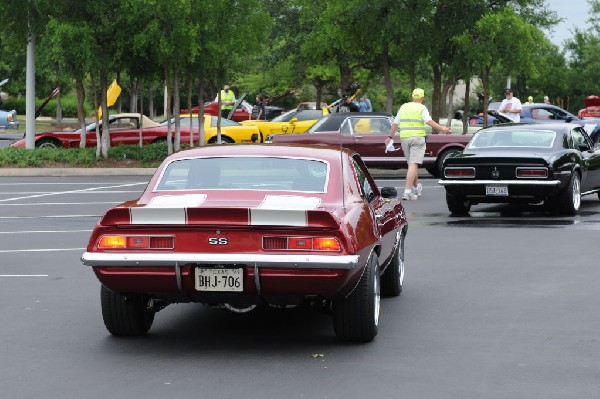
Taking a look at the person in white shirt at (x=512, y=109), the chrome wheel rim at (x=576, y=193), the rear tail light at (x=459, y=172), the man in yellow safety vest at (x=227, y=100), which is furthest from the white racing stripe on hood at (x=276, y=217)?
the man in yellow safety vest at (x=227, y=100)

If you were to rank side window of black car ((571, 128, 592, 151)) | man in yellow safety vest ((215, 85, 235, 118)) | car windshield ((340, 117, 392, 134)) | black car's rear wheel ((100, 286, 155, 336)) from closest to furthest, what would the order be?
black car's rear wheel ((100, 286, 155, 336)), side window of black car ((571, 128, 592, 151)), car windshield ((340, 117, 392, 134)), man in yellow safety vest ((215, 85, 235, 118))

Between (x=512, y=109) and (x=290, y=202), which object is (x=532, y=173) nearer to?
(x=290, y=202)

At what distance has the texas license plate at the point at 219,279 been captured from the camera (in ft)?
25.7

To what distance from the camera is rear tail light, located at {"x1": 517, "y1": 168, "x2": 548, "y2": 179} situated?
697 inches

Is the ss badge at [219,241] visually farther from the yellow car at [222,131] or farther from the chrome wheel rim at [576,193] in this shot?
the yellow car at [222,131]

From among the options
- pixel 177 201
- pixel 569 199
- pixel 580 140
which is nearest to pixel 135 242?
pixel 177 201

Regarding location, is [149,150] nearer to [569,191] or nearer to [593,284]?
[569,191]

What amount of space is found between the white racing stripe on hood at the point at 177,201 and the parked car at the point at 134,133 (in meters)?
25.0

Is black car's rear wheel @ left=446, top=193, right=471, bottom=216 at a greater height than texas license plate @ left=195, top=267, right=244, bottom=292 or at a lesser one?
lesser

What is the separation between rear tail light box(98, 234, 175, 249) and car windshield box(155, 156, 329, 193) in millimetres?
845

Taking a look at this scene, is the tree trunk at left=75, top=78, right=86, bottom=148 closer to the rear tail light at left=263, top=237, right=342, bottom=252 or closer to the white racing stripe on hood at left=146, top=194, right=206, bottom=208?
the white racing stripe on hood at left=146, top=194, right=206, bottom=208

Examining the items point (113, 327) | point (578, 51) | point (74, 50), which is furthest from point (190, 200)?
point (578, 51)

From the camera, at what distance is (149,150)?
3089cm

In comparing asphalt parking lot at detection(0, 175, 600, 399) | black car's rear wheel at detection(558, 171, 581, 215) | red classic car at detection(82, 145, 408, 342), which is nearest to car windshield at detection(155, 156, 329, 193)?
red classic car at detection(82, 145, 408, 342)
